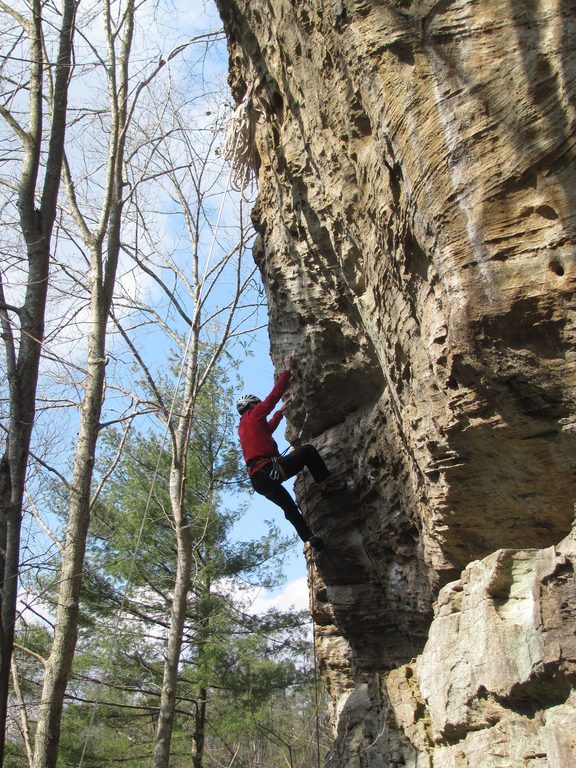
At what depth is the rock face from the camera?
334 centimetres

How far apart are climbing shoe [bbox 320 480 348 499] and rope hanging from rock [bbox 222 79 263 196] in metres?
3.37

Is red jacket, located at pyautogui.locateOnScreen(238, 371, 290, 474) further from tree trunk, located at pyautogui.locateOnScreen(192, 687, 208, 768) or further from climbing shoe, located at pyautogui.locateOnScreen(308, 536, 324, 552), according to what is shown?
tree trunk, located at pyautogui.locateOnScreen(192, 687, 208, 768)

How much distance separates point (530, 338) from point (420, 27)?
1912mm

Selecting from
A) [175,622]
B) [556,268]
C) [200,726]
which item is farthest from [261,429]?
[200,726]

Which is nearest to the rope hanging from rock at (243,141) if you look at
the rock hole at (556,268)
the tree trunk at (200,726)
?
the rock hole at (556,268)

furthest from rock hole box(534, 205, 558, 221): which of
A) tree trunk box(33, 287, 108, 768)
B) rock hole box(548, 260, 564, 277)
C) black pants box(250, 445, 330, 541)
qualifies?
tree trunk box(33, 287, 108, 768)

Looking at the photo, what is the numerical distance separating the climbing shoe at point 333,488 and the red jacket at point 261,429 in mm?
614

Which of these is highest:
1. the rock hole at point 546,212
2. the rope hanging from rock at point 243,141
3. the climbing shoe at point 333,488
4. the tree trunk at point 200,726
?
the rope hanging from rock at point 243,141

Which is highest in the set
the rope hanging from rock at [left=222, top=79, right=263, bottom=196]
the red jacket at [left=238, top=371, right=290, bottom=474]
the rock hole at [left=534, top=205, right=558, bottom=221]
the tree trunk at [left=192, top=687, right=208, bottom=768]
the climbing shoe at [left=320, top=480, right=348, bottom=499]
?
the rope hanging from rock at [left=222, top=79, right=263, bottom=196]

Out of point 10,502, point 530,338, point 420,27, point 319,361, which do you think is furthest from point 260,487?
point 420,27

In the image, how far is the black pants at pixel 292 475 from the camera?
6.27 m

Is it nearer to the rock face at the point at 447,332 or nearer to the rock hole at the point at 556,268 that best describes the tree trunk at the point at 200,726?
the rock face at the point at 447,332

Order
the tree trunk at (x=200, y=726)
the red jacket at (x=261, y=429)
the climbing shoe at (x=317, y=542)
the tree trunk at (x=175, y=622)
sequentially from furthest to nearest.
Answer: the tree trunk at (x=200, y=726) → the tree trunk at (x=175, y=622) → the red jacket at (x=261, y=429) → the climbing shoe at (x=317, y=542)

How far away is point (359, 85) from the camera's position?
14.2ft
